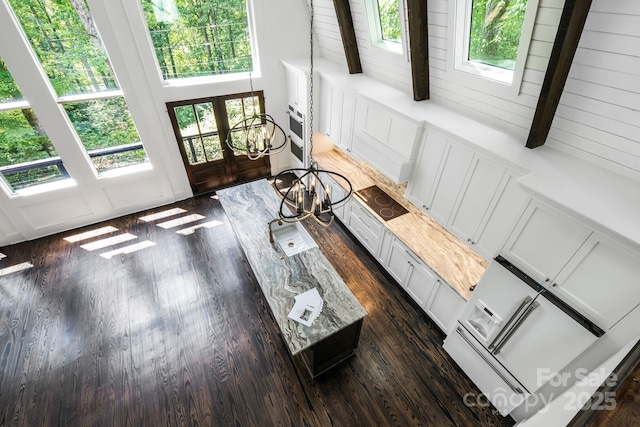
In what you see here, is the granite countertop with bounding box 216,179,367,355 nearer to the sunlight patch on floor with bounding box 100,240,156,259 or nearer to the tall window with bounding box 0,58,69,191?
the sunlight patch on floor with bounding box 100,240,156,259

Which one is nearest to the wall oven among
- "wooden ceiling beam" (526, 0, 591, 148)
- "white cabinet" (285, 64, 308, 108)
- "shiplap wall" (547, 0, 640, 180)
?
"white cabinet" (285, 64, 308, 108)

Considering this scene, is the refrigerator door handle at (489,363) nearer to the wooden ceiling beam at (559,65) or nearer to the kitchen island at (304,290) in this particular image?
the kitchen island at (304,290)

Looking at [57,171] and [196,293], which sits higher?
[57,171]

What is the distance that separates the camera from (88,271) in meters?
4.44

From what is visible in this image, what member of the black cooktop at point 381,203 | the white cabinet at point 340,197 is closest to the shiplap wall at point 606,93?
the black cooktop at point 381,203

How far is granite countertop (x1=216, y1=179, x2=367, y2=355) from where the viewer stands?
2.88 metres

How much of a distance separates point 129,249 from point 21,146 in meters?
2.15

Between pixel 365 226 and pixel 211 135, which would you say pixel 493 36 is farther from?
pixel 211 135

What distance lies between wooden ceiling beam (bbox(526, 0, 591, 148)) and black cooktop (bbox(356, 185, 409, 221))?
6.44 feet

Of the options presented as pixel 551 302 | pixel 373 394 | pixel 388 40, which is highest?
pixel 388 40

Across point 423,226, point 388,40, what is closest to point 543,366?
point 423,226

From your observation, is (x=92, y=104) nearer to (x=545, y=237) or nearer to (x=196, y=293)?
(x=196, y=293)

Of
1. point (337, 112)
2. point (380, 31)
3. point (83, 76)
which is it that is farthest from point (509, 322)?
point (83, 76)

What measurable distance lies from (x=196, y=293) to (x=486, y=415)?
382cm
